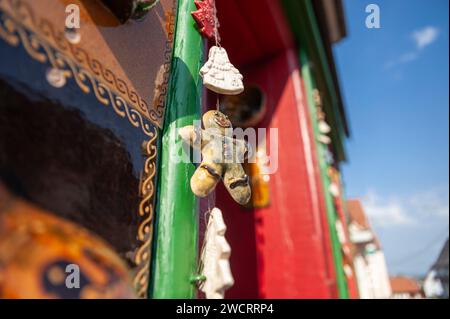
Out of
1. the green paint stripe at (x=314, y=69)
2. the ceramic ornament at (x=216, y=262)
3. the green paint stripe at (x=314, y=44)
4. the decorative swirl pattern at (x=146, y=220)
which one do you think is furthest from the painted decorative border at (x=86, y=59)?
the green paint stripe at (x=314, y=44)

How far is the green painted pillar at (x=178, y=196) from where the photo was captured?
1569 mm

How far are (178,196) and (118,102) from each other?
1.77ft

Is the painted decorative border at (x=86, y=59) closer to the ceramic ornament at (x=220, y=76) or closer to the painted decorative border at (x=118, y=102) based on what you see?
the painted decorative border at (x=118, y=102)

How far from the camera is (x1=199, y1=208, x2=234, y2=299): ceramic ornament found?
136 cm

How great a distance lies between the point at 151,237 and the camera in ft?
5.27

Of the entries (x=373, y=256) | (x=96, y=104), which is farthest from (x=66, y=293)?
(x=373, y=256)

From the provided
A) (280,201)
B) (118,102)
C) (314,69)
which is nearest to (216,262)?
(118,102)

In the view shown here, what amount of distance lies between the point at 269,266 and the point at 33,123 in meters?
3.84

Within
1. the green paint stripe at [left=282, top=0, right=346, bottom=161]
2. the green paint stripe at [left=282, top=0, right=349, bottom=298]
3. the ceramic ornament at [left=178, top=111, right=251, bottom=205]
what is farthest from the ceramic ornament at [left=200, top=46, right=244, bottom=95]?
the green paint stripe at [left=282, top=0, right=346, bottom=161]

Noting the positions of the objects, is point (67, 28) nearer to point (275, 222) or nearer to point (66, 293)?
point (66, 293)

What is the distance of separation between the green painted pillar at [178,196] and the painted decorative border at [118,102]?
A: 6cm

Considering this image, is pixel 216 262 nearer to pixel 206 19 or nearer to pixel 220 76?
pixel 220 76

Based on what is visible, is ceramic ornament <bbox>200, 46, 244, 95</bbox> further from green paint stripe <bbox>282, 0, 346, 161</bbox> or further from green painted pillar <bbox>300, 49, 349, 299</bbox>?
green paint stripe <bbox>282, 0, 346, 161</bbox>

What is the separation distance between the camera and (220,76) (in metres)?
1.81
